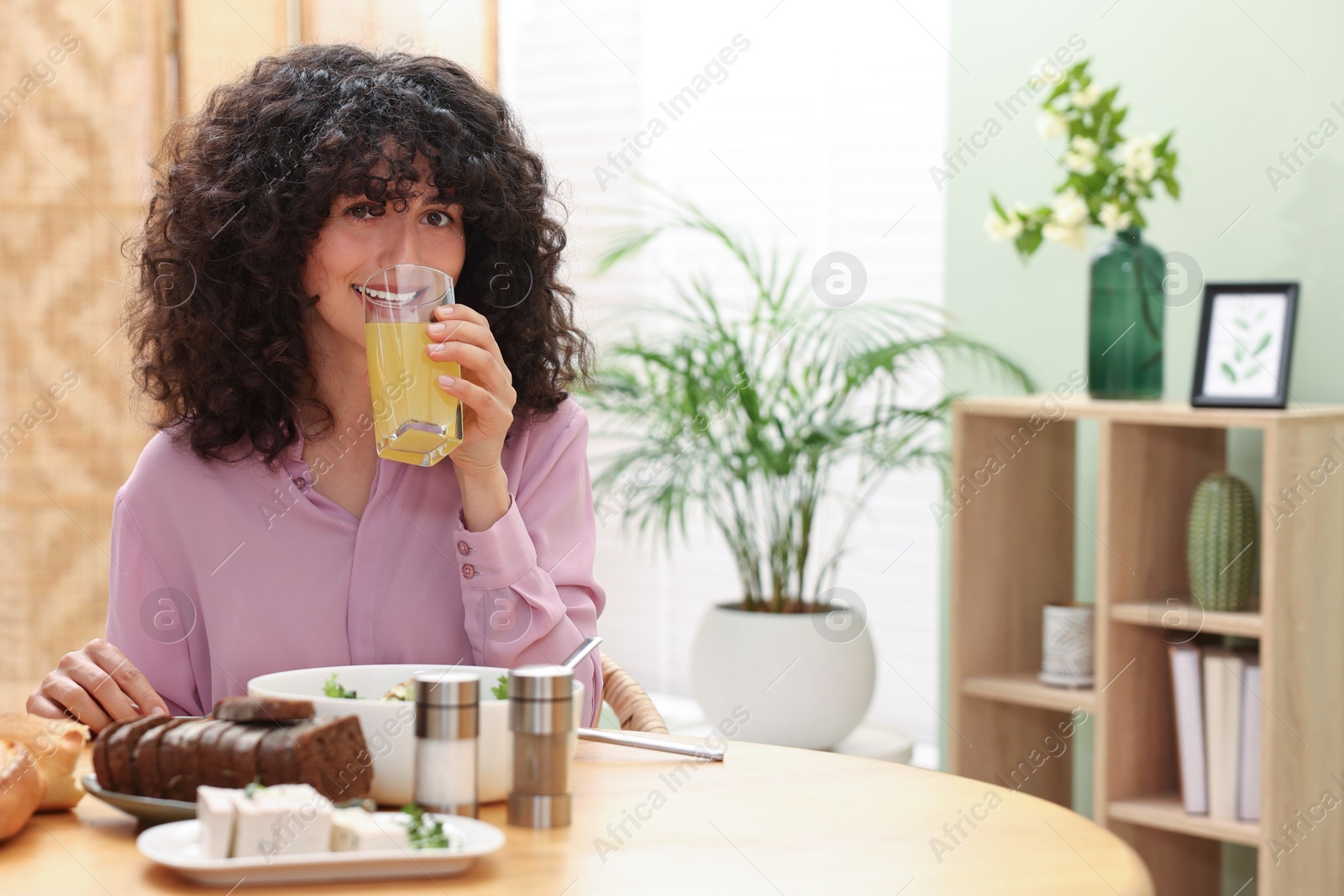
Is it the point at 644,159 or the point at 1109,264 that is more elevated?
the point at 644,159

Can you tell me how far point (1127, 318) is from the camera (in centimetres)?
254

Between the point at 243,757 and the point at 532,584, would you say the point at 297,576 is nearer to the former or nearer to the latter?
the point at 532,584

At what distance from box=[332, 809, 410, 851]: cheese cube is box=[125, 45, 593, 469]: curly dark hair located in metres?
0.76

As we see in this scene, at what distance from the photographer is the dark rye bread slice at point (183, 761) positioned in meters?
0.98

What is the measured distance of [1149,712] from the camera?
8.46ft

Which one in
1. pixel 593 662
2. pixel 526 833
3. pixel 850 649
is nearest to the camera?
pixel 526 833

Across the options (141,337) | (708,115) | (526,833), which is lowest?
(526,833)

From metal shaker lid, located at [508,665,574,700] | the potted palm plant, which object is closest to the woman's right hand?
metal shaker lid, located at [508,665,574,700]

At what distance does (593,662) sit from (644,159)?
2.75 metres

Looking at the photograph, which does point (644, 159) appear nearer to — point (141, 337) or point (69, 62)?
point (69, 62)

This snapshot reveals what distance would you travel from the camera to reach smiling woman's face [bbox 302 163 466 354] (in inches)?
60.0

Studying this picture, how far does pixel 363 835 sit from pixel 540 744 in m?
0.15

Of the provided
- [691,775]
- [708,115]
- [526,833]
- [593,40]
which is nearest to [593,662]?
[691,775]

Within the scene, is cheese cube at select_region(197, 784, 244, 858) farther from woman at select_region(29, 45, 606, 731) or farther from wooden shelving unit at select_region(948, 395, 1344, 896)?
wooden shelving unit at select_region(948, 395, 1344, 896)
